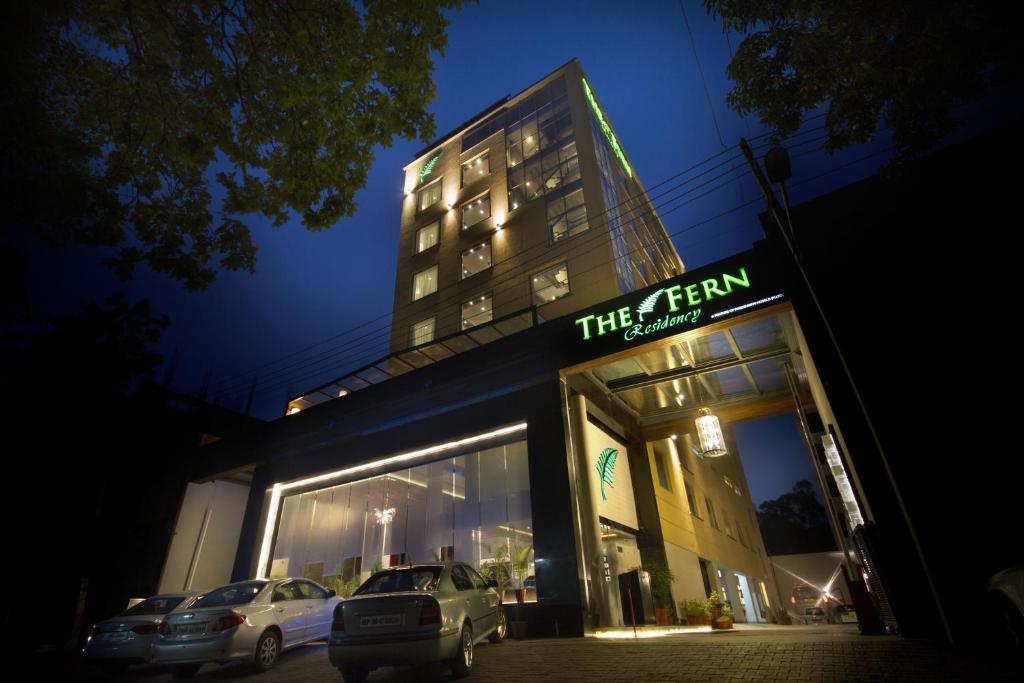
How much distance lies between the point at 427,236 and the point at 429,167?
5.46m

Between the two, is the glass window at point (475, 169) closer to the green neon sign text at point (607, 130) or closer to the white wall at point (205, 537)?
the green neon sign text at point (607, 130)

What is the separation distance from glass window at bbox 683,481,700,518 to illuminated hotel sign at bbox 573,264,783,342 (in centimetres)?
1176

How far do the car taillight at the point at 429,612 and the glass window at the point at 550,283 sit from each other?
12792 millimetres

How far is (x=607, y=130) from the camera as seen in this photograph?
24.2 m

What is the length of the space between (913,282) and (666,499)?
1136 cm

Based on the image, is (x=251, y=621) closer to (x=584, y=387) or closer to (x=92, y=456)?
(x=584, y=387)

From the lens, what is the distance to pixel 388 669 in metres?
6.96

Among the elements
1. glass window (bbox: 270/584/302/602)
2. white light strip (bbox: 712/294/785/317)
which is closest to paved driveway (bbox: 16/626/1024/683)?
glass window (bbox: 270/584/302/602)

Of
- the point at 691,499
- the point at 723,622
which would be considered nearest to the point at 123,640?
the point at 723,622

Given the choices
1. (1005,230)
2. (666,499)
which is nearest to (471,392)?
(666,499)

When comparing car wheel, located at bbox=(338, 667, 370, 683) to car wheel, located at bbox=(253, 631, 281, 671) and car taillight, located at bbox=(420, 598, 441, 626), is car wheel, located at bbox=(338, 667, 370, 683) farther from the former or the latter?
car wheel, located at bbox=(253, 631, 281, 671)

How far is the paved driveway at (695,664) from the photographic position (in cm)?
464

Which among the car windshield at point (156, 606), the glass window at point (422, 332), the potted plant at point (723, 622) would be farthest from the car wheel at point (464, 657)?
the glass window at point (422, 332)

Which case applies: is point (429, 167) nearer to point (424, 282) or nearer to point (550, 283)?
point (424, 282)
